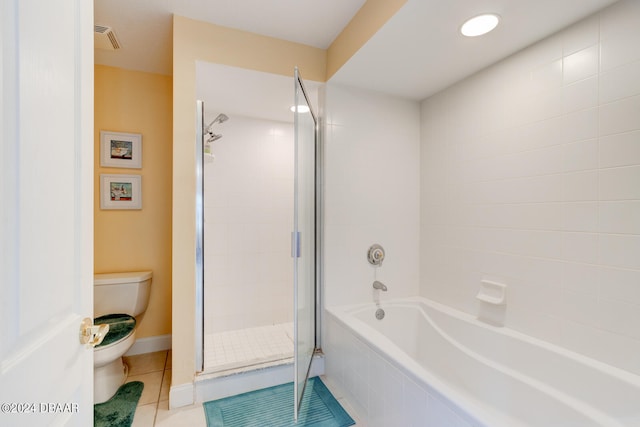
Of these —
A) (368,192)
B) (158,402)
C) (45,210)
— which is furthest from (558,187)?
(158,402)

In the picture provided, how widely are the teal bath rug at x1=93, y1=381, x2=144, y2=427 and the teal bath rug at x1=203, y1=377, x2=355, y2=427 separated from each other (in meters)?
0.43

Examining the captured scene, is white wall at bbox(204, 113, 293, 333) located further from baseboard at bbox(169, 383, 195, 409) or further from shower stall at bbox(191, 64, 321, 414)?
baseboard at bbox(169, 383, 195, 409)

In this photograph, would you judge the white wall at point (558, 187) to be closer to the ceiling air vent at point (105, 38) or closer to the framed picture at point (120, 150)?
the ceiling air vent at point (105, 38)

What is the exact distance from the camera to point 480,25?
1447 millimetres

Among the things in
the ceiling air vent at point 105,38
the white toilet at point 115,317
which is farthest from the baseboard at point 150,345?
the ceiling air vent at point 105,38

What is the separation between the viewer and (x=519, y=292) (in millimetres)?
1659

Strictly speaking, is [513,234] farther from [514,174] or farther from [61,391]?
[61,391]

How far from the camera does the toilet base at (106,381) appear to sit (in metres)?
1.76

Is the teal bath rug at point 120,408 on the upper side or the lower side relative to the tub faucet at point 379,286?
lower

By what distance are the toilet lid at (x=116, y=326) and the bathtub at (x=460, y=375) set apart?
1380mm

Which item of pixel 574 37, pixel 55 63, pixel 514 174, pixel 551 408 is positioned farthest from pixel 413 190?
pixel 55 63

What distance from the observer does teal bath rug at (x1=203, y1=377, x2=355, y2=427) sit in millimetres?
1619

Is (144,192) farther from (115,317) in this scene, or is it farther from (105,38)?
(105,38)

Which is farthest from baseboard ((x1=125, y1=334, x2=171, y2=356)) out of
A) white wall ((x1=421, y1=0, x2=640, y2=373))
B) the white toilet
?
white wall ((x1=421, y1=0, x2=640, y2=373))
